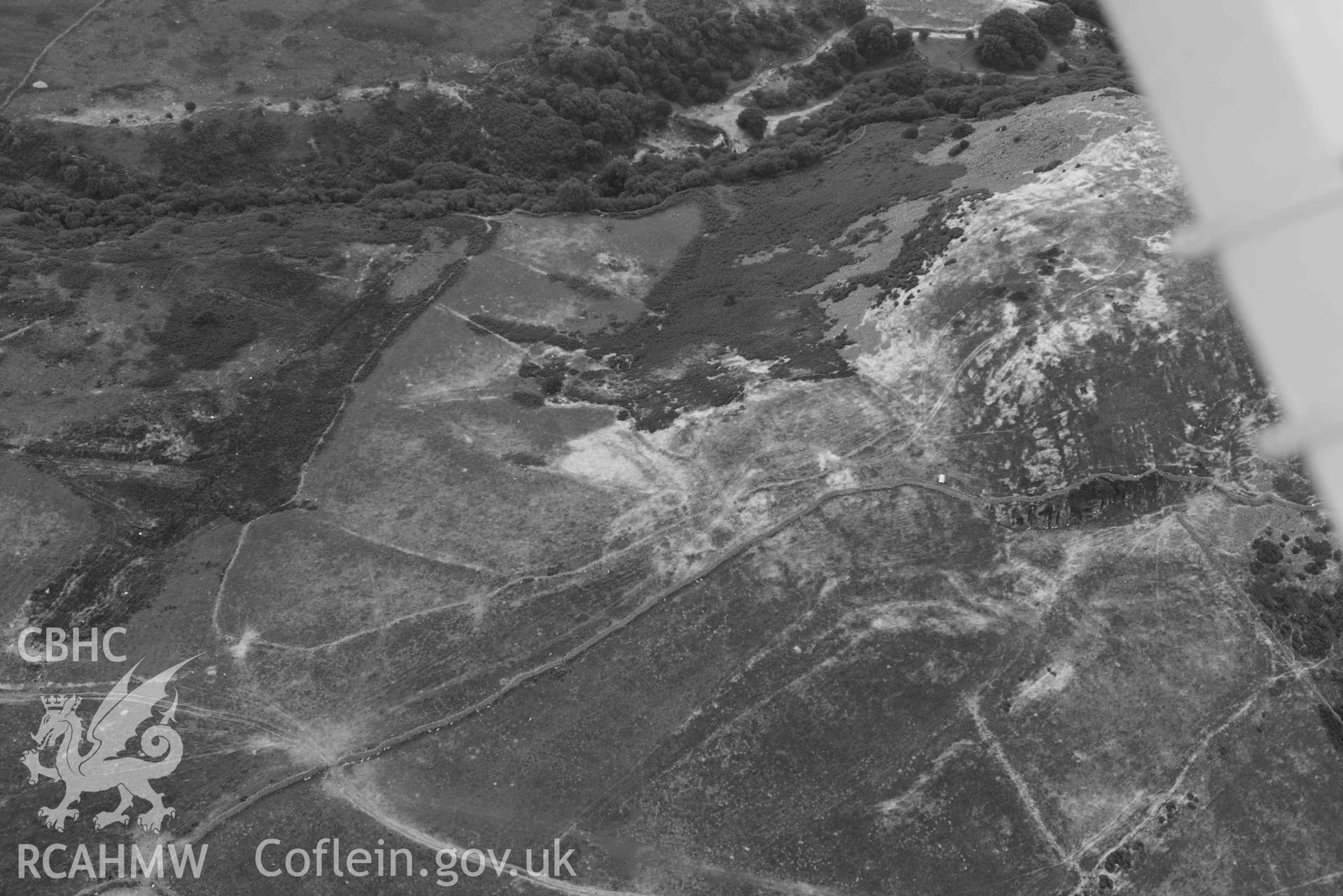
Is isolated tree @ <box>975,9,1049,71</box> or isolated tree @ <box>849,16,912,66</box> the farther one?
isolated tree @ <box>849,16,912,66</box>

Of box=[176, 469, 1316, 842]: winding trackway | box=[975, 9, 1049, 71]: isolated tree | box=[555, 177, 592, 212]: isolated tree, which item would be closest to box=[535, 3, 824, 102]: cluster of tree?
box=[975, 9, 1049, 71]: isolated tree

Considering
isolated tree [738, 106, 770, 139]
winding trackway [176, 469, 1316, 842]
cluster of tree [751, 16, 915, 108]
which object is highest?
cluster of tree [751, 16, 915, 108]

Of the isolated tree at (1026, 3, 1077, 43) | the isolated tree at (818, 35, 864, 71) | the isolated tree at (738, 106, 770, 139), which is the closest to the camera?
the isolated tree at (738, 106, 770, 139)

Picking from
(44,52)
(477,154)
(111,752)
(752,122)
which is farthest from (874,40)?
(111,752)

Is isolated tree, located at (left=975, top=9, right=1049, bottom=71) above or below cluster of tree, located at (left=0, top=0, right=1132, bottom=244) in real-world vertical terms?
above

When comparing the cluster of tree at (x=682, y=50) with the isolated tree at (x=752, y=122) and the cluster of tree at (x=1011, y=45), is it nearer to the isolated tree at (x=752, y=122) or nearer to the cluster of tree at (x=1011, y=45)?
the isolated tree at (x=752, y=122)

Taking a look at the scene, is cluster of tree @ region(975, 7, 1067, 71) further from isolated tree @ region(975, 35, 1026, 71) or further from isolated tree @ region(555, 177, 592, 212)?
isolated tree @ region(555, 177, 592, 212)

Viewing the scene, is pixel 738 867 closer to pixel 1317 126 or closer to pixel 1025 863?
pixel 1025 863
